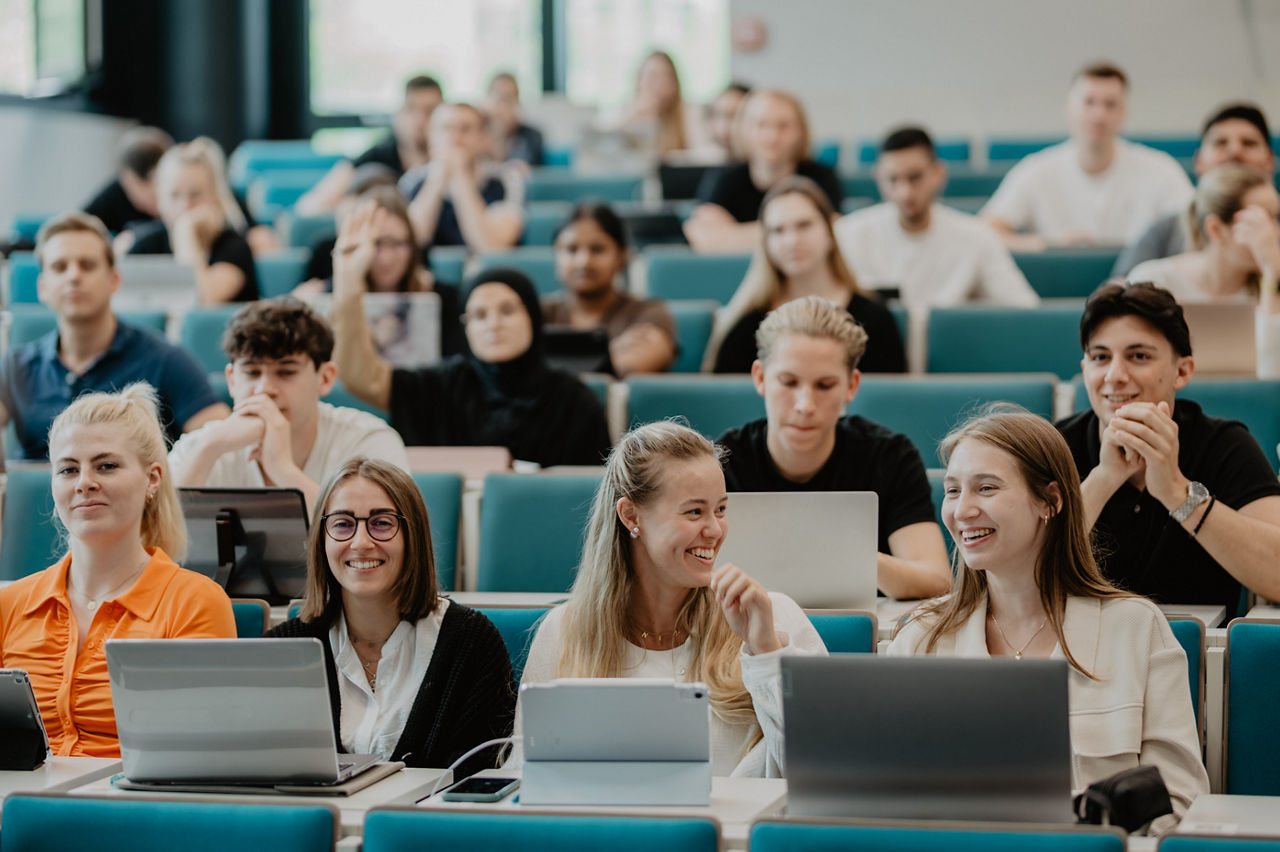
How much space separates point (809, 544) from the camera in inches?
98.0

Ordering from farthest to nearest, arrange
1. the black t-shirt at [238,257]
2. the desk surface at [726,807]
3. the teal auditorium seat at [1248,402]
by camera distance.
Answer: the black t-shirt at [238,257]
the teal auditorium seat at [1248,402]
the desk surface at [726,807]

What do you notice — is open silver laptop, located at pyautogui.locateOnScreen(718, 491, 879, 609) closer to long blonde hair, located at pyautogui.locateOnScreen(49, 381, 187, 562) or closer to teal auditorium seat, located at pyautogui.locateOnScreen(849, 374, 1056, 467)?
long blonde hair, located at pyautogui.locateOnScreen(49, 381, 187, 562)

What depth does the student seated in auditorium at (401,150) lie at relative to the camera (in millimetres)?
6785

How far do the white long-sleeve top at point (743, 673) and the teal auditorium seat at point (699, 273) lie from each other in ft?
9.70

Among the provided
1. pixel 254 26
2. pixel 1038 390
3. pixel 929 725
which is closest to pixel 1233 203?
pixel 1038 390

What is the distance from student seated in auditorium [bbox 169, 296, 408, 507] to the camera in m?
3.08

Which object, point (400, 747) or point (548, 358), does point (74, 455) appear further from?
point (548, 358)

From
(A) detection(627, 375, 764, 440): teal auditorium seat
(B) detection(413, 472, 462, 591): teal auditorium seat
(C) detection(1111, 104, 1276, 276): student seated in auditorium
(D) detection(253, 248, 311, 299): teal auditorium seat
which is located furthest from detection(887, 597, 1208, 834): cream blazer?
(D) detection(253, 248, 311, 299): teal auditorium seat

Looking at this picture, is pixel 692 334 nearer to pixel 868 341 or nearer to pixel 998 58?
Answer: pixel 868 341

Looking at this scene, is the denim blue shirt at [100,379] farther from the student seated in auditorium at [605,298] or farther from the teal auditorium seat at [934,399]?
the teal auditorium seat at [934,399]

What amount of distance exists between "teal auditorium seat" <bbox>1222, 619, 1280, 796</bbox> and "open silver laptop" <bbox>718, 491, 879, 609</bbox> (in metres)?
0.57

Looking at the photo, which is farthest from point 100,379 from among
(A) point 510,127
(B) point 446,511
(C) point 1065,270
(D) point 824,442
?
(A) point 510,127

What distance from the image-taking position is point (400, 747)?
2.23m

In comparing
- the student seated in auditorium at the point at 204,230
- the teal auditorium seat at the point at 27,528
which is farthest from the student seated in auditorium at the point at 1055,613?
the student seated in auditorium at the point at 204,230
